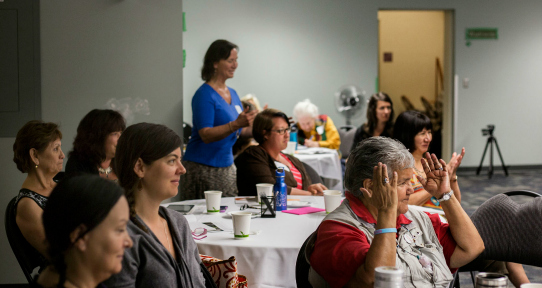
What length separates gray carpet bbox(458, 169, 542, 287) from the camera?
6.88m

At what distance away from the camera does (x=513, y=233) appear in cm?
213

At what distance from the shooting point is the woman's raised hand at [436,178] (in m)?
1.97

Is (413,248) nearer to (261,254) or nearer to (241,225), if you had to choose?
(261,254)

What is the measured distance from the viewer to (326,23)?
30.2ft

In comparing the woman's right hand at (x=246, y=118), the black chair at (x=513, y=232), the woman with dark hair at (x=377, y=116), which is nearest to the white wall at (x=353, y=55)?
the woman with dark hair at (x=377, y=116)

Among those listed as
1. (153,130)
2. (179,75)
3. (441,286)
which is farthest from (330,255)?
(179,75)

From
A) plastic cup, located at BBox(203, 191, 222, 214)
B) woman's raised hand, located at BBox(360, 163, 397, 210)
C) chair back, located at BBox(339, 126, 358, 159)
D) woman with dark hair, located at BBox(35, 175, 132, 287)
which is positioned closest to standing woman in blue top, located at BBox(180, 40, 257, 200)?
plastic cup, located at BBox(203, 191, 222, 214)

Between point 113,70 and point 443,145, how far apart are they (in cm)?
771

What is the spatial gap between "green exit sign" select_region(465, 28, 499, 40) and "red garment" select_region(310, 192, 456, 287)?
345 inches

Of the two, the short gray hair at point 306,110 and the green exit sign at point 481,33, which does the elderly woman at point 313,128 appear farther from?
the green exit sign at point 481,33

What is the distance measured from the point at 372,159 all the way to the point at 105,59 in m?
2.54

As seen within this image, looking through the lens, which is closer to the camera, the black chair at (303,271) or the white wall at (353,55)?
the black chair at (303,271)

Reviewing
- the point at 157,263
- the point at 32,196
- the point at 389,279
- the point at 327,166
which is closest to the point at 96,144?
the point at 32,196

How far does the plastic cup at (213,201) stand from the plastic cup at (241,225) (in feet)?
1.85
